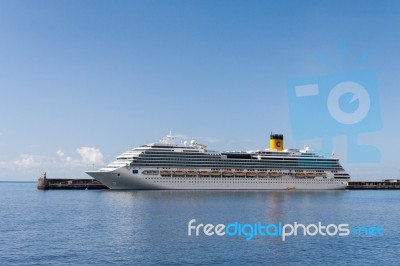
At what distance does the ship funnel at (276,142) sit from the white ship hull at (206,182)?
356 inches

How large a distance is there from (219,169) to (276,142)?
21.1 meters

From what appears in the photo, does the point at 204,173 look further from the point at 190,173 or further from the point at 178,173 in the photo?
the point at 178,173

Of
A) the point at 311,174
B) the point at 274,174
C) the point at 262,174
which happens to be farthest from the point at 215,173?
the point at 311,174

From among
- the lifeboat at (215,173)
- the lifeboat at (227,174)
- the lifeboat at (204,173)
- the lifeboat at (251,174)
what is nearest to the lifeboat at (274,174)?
the lifeboat at (251,174)

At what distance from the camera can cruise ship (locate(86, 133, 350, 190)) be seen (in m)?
89.9

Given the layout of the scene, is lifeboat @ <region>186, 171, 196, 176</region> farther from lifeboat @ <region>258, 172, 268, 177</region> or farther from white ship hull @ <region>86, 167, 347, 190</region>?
lifeboat @ <region>258, 172, 268, 177</region>

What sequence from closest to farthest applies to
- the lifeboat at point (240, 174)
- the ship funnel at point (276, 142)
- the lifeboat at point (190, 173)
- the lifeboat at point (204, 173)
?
1. the lifeboat at point (190, 173)
2. the lifeboat at point (204, 173)
3. the lifeboat at point (240, 174)
4. the ship funnel at point (276, 142)

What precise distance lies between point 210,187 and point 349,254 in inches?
2687

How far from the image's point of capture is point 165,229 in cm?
3781

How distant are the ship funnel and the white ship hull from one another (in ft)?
29.7

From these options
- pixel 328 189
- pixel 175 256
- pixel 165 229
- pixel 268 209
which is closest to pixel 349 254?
pixel 175 256

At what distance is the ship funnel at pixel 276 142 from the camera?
11162 centimetres

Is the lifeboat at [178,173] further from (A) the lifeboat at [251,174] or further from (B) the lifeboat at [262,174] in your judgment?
(B) the lifeboat at [262,174]

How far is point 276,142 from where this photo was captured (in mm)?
112250
